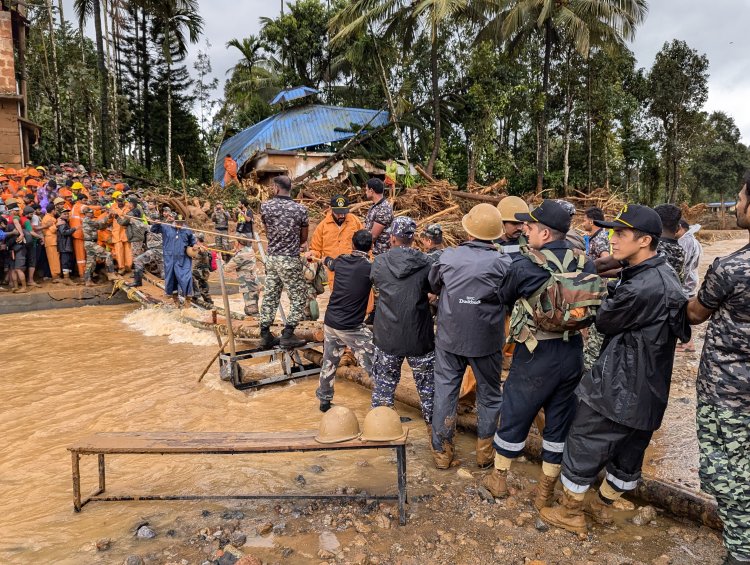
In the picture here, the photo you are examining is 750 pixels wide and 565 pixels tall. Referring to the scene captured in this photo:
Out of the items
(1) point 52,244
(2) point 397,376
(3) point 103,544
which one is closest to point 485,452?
(2) point 397,376

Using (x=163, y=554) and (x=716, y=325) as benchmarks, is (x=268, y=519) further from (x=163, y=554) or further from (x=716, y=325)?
(x=716, y=325)

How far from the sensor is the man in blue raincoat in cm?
959

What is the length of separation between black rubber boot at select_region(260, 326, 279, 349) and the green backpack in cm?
349

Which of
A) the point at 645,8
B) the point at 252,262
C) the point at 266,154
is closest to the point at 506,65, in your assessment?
the point at 645,8

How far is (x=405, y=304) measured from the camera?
3.99 metres

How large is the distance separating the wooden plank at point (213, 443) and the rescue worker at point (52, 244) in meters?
10.1

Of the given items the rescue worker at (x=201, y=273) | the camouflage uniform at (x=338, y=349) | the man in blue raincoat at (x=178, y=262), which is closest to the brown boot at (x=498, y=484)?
the camouflage uniform at (x=338, y=349)

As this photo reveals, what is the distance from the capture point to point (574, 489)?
2910 millimetres

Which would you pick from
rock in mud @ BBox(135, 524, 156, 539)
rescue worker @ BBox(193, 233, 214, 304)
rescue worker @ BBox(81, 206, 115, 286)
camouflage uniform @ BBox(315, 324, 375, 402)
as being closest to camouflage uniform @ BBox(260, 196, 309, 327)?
camouflage uniform @ BBox(315, 324, 375, 402)

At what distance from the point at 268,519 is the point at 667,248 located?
180 inches

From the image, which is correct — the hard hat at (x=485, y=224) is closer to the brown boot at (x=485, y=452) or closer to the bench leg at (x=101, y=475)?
the brown boot at (x=485, y=452)

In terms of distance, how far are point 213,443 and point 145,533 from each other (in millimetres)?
660

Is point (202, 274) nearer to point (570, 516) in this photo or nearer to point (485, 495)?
point (485, 495)

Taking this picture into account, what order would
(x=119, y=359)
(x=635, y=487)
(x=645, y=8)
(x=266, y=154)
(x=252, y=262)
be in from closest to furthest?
1. (x=635, y=487)
2. (x=119, y=359)
3. (x=252, y=262)
4. (x=645, y=8)
5. (x=266, y=154)
